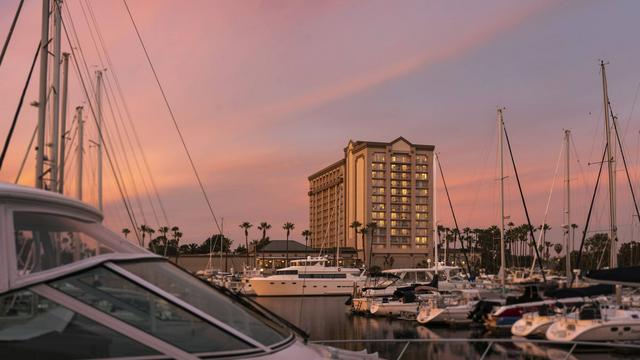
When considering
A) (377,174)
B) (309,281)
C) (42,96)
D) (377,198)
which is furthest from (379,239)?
(42,96)

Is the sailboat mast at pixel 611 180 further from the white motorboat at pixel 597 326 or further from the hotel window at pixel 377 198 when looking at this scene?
the hotel window at pixel 377 198

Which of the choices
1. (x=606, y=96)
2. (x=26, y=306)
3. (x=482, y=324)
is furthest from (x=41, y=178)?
(x=606, y=96)

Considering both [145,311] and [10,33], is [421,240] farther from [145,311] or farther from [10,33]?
[145,311]

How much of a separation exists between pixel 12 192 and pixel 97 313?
833mm

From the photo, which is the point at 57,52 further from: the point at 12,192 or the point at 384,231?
the point at 384,231

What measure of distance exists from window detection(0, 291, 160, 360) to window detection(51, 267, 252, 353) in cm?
11

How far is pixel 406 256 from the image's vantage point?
15112 centimetres

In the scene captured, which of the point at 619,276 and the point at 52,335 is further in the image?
the point at 619,276

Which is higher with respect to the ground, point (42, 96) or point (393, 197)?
point (393, 197)

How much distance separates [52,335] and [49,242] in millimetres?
547

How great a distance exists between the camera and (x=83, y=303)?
3.17 meters

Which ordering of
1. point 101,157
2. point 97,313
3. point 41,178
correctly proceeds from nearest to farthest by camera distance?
point 97,313 → point 41,178 → point 101,157

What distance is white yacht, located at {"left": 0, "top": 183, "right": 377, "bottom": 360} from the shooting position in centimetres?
315

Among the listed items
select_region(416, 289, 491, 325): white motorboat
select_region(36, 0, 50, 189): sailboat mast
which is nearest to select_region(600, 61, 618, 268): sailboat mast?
select_region(416, 289, 491, 325): white motorboat
